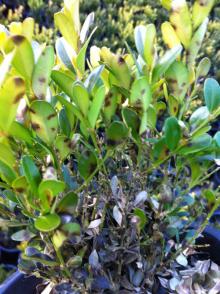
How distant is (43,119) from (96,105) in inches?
2.9

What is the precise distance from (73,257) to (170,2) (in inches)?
17.9

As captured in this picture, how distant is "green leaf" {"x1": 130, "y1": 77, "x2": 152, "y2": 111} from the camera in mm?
645

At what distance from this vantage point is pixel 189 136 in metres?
0.70

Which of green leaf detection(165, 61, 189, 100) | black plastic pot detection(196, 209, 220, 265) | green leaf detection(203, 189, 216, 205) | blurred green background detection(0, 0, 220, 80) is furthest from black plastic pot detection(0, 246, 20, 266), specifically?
green leaf detection(165, 61, 189, 100)

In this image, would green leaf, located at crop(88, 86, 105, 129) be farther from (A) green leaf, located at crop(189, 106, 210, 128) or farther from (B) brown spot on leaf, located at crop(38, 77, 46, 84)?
(A) green leaf, located at crop(189, 106, 210, 128)

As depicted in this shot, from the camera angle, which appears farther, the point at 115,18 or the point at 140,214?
the point at 115,18

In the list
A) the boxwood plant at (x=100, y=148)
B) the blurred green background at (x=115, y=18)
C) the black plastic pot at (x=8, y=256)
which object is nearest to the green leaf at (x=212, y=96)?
the boxwood plant at (x=100, y=148)

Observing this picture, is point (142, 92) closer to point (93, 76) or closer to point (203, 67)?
point (93, 76)

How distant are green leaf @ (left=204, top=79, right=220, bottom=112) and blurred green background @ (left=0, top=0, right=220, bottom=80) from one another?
1308 millimetres

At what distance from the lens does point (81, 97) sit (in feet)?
2.04

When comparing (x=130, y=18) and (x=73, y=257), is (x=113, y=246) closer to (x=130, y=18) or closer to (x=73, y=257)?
(x=73, y=257)

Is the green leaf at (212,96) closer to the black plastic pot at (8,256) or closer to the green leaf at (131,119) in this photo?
the green leaf at (131,119)

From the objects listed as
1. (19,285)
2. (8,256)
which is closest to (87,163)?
(19,285)

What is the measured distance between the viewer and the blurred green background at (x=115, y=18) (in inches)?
83.0
